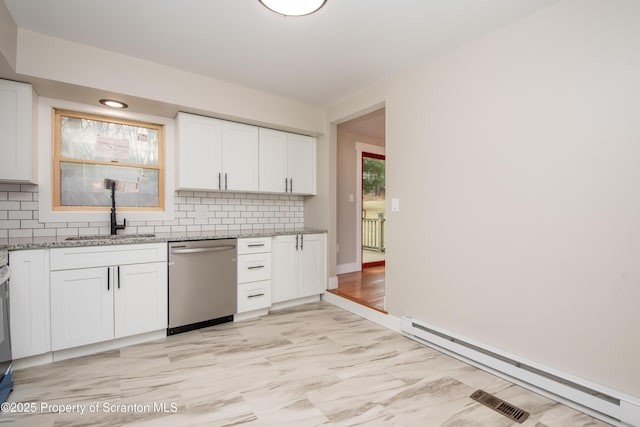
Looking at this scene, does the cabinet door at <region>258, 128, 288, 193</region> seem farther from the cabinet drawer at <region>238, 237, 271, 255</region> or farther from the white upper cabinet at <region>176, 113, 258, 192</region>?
the cabinet drawer at <region>238, 237, 271, 255</region>

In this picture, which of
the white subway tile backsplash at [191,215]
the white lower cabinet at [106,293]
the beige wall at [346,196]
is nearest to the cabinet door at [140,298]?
the white lower cabinet at [106,293]

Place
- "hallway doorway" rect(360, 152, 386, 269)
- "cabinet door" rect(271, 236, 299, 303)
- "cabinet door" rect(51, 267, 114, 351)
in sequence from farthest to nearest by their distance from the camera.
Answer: "hallway doorway" rect(360, 152, 386, 269)
"cabinet door" rect(271, 236, 299, 303)
"cabinet door" rect(51, 267, 114, 351)

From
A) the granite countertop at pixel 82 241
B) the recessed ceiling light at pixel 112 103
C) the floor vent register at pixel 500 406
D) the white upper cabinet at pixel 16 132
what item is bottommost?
the floor vent register at pixel 500 406

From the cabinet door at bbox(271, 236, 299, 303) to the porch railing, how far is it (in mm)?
3538

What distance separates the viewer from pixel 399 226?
3.01 meters

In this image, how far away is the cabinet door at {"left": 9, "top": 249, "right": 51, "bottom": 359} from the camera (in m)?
2.15

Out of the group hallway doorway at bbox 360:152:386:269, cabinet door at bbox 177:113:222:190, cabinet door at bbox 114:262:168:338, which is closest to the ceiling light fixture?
cabinet door at bbox 177:113:222:190

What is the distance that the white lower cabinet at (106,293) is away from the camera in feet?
7.60

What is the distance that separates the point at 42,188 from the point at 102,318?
1304mm

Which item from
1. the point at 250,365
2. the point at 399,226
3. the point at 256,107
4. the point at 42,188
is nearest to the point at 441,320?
the point at 399,226

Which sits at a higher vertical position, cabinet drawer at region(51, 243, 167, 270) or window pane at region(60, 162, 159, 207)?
window pane at region(60, 162, 159, 207)

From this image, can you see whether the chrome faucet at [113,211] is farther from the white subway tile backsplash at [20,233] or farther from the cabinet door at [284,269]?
the cabinet door at [284,269]

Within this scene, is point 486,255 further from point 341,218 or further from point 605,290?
point 341,218

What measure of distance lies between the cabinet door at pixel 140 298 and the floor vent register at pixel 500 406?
2.63m
